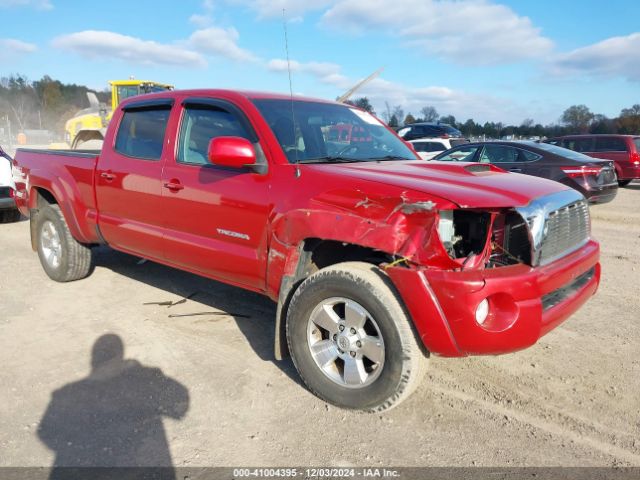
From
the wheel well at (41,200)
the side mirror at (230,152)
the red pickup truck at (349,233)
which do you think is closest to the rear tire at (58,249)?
the wheel well at (41,200)

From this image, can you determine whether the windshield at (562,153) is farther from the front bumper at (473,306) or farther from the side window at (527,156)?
the front bumper at (473,306)

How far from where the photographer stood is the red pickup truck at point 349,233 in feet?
8.56

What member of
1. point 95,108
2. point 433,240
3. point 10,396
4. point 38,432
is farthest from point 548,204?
point 95,108

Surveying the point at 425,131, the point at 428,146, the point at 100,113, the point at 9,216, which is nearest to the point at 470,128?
the point at 425,131

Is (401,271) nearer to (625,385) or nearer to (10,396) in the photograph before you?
(625,385)

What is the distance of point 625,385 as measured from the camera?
3.22m

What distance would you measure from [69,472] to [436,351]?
1931mm

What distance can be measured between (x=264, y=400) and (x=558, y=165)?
8.24 metres

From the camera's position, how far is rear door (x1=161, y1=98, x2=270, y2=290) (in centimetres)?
337

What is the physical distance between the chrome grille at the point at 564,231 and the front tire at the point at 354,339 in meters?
0.91

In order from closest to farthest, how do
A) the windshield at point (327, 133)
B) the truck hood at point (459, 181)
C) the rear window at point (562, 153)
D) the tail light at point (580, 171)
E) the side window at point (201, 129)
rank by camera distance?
1. the truck hood at point (459, 181)
2. the windshield at point (327, 133)
3. the side window at point (201, 129)
4. the tail light at point (580, 171)
5. the rear window at point (562, 153)

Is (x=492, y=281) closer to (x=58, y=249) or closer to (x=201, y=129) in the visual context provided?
(x=201, y=129)

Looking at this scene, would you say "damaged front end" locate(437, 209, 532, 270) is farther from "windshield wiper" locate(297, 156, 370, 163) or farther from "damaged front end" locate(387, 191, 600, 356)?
"windshield wiper" locate(297, 156, 370, 163)

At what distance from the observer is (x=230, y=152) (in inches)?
124
